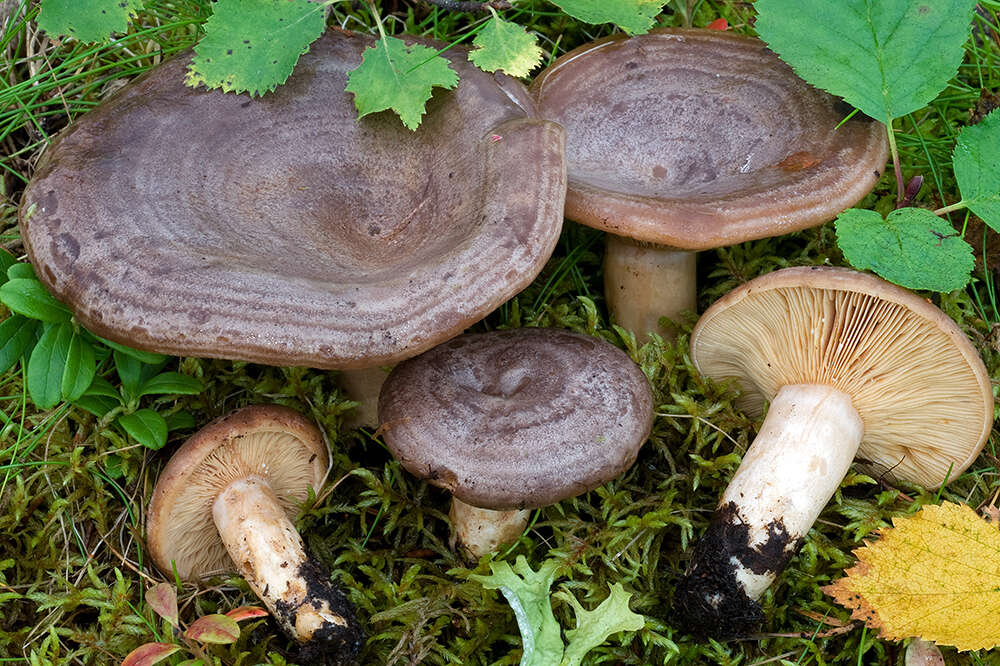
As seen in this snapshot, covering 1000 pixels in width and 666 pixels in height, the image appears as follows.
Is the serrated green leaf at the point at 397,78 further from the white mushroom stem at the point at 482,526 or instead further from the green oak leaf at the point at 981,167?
the green oak leaf at the point at 981,167

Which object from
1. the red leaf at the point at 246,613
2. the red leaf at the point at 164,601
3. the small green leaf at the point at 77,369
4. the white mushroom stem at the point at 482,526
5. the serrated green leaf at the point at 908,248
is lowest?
the white mushroom stem at the point at 482,526

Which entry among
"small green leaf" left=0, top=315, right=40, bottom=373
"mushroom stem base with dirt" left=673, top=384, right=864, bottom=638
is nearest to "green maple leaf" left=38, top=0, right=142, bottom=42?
"small green leaf" left=0, top=315, right=40, bottom=373

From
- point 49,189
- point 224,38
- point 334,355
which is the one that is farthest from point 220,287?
point 224,38

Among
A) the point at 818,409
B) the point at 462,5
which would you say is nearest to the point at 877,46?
the point at 818,409

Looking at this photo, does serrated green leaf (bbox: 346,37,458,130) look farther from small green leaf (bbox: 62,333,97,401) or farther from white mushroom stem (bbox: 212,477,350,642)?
white mushroom stem (bbox: 212,477,350,642)

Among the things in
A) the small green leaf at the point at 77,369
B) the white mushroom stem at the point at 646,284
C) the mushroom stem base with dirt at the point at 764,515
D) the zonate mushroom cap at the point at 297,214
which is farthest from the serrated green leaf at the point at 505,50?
the small green leaf at the point at 77,369

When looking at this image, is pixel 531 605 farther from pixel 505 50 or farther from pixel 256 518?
pixel 505 50
